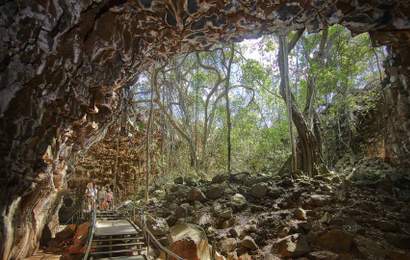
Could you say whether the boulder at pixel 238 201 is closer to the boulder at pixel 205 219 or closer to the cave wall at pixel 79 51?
the boulder at pixel 205 219

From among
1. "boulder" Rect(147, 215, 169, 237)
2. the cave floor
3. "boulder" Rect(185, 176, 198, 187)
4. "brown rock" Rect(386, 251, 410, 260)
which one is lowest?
the cave floor

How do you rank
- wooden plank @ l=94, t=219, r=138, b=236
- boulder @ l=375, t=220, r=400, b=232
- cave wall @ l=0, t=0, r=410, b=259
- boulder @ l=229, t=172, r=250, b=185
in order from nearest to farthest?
cave wall @ l=0, t=0, r=410, b=259, boulder @ l=375, t=220, r=400, b=232, wooden plank @ l=94, t=219, r=138, b=236, boulder @ l=229, t=172, r=250, b=185

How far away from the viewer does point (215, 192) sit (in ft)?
23.9

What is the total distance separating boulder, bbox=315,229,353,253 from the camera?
4.98 meters

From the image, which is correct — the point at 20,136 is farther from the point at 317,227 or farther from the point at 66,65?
the point at 317,227

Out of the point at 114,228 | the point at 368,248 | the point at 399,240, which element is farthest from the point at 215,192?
the point at 399,240

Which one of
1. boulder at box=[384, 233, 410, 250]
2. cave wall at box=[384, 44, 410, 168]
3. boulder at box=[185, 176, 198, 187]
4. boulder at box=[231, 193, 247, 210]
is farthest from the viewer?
boulder at box=[185, 176, 198, 187]

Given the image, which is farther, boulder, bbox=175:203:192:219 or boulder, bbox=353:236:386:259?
boulder, bbox=175:203:192:219

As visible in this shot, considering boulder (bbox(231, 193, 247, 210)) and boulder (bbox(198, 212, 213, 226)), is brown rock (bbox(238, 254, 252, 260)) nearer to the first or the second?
boulder (bbox(198, 212, 213, 226))

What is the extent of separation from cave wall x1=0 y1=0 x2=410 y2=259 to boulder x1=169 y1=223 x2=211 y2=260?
Answer: 227cm

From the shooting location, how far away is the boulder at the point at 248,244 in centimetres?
545

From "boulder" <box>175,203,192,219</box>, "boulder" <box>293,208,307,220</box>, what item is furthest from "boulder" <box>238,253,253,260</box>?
"boulder" <box>175,203,192,219</box>

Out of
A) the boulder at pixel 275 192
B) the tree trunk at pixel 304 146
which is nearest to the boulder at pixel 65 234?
the boulder at pixel 275 192

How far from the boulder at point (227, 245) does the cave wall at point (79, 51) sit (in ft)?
10.5
